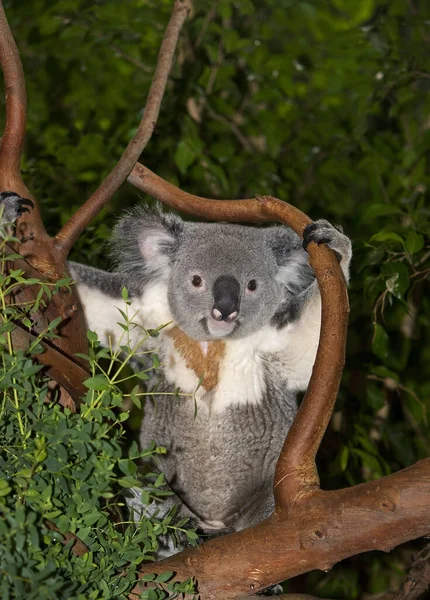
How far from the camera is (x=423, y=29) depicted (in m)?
4.33

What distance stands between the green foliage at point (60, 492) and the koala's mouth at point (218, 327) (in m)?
0.93

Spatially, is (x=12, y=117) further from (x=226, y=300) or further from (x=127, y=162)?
(x=226, y=300)

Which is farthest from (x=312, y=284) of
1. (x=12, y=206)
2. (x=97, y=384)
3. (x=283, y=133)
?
(x=283, y=133)

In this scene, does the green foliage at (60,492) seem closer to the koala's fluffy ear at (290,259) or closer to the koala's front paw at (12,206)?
the koala's front paw at (12,206)

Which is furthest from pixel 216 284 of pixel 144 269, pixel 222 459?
pixel 222 459

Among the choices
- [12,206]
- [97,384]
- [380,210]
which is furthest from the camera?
[380,210]

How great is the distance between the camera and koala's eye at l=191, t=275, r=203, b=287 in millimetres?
2529

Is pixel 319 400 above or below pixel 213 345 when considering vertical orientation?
above

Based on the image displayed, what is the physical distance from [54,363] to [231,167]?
2.52 m

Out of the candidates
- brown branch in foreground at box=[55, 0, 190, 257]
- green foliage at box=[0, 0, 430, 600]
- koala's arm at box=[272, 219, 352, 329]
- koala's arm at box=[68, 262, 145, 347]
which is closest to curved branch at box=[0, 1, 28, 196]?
brown branch in foreground at box=[55, 0, 190, 257]

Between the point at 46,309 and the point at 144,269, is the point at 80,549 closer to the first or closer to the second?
the point at 46,309

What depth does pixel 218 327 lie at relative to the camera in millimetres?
2469

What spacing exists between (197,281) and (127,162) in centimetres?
51

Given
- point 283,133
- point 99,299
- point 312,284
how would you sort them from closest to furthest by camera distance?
point 312,284 → point 99,299 → point 283,133
